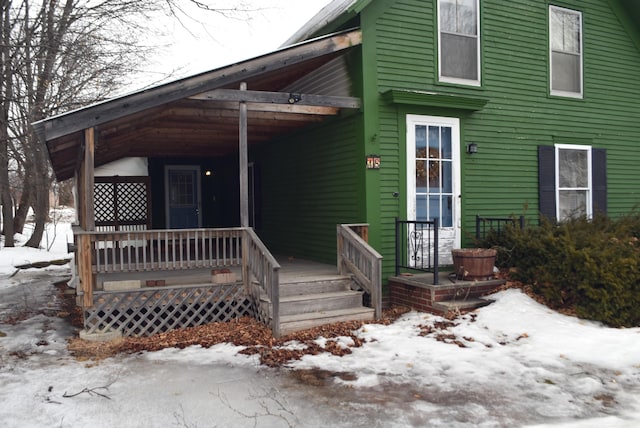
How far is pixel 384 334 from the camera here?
5.84 meters

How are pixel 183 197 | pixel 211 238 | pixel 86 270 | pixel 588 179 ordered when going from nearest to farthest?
pixel 86 270, pixel 211 238, pixel 588 179, pixel 183 197

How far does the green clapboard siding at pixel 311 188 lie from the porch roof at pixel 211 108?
0.43 metres

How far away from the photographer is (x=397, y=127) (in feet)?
24.6

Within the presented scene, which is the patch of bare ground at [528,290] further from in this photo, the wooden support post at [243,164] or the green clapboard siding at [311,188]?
the wooden support post at [243,164]

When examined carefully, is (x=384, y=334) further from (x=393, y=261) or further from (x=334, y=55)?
(x=334, y=55)

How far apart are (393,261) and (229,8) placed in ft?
33.1

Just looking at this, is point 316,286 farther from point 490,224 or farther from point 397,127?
point 490,224

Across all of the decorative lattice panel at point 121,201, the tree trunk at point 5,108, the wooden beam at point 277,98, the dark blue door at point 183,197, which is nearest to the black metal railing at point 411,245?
the wooden beam at point 277,98

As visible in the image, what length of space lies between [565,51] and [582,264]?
16.0 feet

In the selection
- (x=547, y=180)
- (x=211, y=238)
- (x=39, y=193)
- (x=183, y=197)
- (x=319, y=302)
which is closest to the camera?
(x=319, y=302)

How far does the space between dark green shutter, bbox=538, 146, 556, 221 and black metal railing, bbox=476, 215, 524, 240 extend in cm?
106

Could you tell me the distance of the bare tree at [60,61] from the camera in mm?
13344

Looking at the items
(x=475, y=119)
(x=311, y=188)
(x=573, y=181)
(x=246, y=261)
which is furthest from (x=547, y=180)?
(x=246, y=261)

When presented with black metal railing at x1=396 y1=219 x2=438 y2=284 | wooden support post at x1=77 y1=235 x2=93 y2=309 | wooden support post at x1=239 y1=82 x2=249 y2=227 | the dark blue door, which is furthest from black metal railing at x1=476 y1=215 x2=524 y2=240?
the dark blue door
